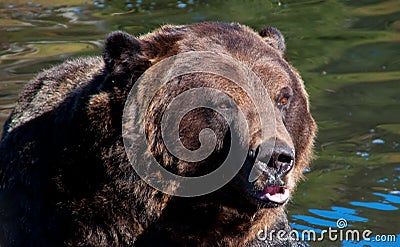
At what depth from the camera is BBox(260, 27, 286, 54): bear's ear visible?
23.0 ft

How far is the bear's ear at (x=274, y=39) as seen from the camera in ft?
23.0

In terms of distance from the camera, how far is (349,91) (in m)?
12.1

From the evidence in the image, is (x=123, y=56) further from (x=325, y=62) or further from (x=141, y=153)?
(x=325, y=62)

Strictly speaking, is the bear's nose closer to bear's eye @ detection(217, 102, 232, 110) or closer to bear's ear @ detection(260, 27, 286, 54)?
bear's eye @ detection(217, 102, 232, 110)

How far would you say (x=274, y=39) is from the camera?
710 cm

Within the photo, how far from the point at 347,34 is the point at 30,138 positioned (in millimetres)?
8412

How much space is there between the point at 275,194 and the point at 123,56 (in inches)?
54.2

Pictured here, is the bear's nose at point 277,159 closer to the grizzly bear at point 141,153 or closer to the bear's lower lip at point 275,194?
the grizzly bear at point 141,153

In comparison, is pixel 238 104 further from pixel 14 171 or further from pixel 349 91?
pixel 349 91

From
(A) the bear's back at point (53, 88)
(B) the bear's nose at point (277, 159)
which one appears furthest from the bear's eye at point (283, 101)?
(A) the bear's back at point (53, 88)

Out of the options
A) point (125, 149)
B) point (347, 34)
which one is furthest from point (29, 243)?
point (347, 34)

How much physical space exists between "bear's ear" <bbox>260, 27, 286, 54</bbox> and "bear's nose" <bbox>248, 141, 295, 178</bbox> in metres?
1.34

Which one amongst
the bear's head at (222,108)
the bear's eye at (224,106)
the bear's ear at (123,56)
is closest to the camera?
the bear's head at (222,108)

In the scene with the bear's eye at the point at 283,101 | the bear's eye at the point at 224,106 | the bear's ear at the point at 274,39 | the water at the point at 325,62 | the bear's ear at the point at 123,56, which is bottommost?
the water at the point at 325,62
